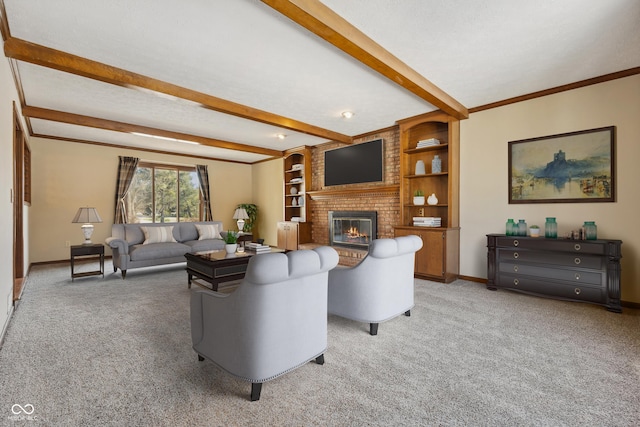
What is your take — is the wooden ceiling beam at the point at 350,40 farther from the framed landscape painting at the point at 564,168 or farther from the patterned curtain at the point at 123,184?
the patterned curtain at the point at 123,184

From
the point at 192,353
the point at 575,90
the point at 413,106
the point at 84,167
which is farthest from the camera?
the point at 84,167

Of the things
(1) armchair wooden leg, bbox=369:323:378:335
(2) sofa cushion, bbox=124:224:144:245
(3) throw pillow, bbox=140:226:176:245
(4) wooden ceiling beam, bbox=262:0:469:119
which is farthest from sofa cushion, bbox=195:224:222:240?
(4) wooden ceiling beam, bbox=262:0:469:119

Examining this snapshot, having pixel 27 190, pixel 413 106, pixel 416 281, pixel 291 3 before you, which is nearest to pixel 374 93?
pixel 413 106

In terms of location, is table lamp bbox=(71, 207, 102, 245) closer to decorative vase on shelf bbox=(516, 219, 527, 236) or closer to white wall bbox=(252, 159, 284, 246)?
white wall bbox=(252, 159, 284, 246)

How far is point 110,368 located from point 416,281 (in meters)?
3.82

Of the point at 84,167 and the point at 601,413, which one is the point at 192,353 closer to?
the point at 601,413

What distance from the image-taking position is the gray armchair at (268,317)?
1685mm

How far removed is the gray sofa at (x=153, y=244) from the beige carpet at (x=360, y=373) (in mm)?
1601

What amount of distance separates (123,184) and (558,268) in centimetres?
815

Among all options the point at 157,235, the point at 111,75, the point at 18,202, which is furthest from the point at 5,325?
the point at 157,235

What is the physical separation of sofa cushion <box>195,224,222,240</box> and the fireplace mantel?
2306 mm

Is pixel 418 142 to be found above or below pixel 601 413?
above

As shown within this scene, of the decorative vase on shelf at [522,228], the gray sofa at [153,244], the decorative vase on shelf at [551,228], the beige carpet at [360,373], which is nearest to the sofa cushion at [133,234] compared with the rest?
the gray sofa at [153,244]

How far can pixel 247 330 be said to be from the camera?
5.57ft
